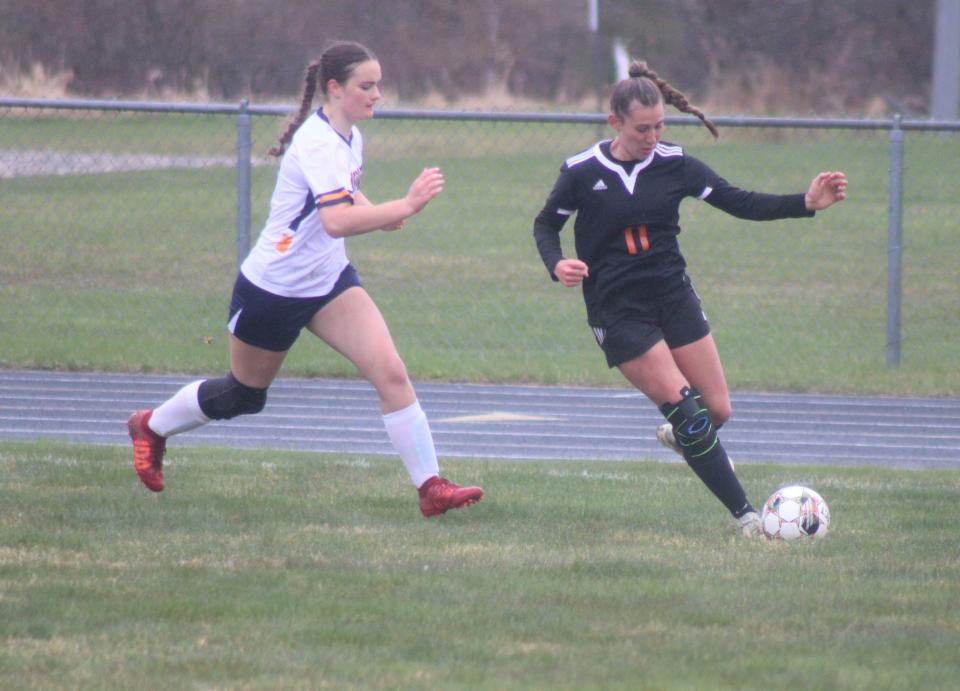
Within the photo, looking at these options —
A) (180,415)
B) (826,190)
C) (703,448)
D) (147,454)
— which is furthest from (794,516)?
(147,454)

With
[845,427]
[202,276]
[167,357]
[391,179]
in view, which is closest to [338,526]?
[845,427]

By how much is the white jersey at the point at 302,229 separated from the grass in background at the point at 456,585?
99 centimetres

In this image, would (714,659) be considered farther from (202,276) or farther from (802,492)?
(202,276)

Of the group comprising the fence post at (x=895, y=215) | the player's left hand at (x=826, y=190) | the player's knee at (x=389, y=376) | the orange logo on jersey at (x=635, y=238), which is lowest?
the fence post at (x=895, y=215)

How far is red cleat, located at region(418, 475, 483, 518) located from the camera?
643 centimetres

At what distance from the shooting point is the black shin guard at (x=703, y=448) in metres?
6.29

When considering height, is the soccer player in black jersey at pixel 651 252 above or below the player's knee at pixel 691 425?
above

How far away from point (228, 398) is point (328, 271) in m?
0.79

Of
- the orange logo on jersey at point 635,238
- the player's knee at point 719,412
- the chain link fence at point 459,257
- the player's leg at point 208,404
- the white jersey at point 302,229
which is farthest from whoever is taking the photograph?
the chain link fence at point 459,257

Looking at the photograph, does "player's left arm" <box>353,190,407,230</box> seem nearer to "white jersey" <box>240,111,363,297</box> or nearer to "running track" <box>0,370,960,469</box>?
"white jersey" <box>240,111,363,297</box>

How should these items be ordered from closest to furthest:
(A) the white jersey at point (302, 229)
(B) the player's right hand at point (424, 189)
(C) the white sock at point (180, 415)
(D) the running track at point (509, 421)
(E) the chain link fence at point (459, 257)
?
(B) the player's right hand at point (424, 189)
(A) the white jersey at point (302, 229)
(C) the white sock at point (180, 415)
(D) the running track at point (509, 421)
(E) the chain link fence at point (459, 257)

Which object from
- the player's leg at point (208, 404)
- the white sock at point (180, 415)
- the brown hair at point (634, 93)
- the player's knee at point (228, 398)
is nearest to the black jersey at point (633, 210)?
the brown hair at point (634, 93)

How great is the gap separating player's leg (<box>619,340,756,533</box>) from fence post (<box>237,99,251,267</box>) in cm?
543

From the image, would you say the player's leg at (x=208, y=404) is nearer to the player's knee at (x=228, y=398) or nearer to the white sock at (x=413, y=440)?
the player's knee at (x=228, y=398)
